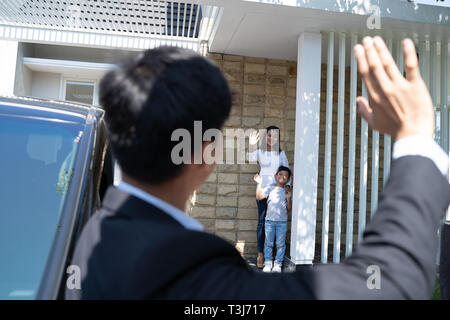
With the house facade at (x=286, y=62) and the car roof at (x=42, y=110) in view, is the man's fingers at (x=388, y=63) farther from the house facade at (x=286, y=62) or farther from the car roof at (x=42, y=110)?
the house facade at (x=286, y=62)

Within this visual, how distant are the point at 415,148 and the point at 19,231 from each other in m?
1.53

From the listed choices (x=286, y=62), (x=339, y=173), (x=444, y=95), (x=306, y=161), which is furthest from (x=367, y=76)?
(x=286, y=62)

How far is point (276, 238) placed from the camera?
5191 mm

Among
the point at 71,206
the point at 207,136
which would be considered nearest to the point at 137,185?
the point at 207,136

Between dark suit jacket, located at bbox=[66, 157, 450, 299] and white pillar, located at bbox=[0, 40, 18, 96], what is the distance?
7.95 m

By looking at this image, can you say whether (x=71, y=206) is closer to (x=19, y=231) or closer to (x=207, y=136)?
(x=19, y=231)

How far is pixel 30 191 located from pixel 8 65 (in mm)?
6958

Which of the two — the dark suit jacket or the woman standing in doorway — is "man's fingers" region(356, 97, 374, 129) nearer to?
the dark suit jacket

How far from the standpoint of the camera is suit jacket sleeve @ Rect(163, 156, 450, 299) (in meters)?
0.66

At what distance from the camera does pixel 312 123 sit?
4699 millimetres

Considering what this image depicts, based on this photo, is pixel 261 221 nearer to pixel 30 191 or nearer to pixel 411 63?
pixel 30 191

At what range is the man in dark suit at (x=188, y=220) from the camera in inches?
26.5

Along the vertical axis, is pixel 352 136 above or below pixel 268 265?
above

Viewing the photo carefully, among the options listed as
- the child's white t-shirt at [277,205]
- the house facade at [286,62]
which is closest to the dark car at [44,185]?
the house facade at [286,62]
